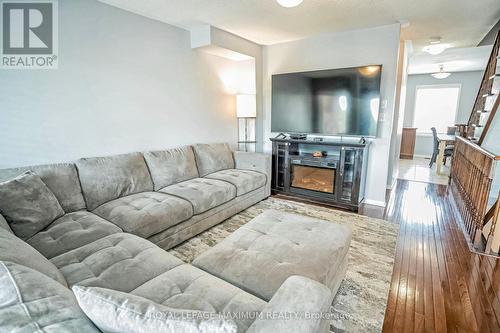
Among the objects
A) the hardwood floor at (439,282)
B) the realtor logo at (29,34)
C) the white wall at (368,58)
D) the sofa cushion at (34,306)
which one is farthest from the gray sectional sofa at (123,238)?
the white wall at (368,58)

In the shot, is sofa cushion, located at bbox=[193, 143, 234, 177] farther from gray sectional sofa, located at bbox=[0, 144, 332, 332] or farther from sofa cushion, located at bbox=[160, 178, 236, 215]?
sofa cushion, located at bbox=[160, 178, 236, 215]

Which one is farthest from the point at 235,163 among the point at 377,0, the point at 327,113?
the point at 377,0

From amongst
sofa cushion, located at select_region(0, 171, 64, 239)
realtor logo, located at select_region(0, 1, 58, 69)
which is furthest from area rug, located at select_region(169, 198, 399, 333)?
realtor logo, located at select_region(0, 1, 58, 69)

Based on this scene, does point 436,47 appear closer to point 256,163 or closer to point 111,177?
point 256,163

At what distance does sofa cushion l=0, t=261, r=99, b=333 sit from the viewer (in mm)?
627

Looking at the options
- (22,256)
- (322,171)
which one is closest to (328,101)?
(322,171)

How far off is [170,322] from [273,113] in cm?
390

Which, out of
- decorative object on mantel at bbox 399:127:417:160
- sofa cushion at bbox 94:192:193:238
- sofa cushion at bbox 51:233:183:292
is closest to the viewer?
sofa cushion at bbox 51:233:183:292

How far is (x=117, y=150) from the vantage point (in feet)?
9.57

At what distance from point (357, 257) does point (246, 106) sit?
2854 millimetres

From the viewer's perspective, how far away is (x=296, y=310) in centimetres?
91

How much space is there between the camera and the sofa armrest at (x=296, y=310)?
0.85 meters

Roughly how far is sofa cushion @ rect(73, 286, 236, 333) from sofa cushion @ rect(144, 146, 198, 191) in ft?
7.34

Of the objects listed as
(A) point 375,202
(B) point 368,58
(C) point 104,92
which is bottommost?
(A) point 375,202
